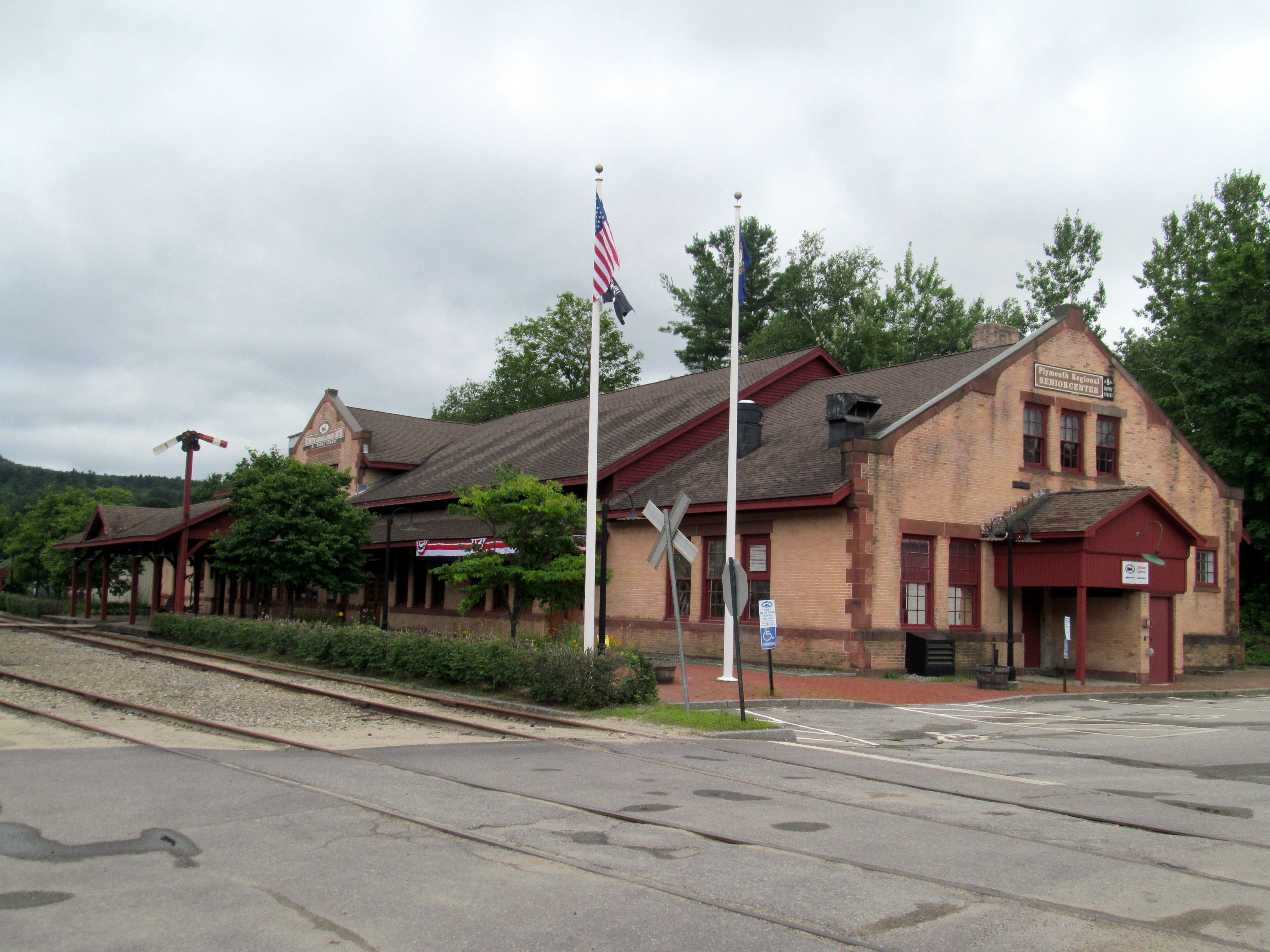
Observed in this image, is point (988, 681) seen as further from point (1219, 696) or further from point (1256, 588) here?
point (1256, 588)

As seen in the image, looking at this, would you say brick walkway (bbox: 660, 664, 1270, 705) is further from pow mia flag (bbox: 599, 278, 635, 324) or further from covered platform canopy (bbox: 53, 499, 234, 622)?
covered platform canopy (bbox: 53, 499, 234, 622)

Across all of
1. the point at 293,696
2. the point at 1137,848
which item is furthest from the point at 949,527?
Result: the point at 1137,848

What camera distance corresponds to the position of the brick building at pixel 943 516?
74.5 ft

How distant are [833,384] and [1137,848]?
23.8 meters

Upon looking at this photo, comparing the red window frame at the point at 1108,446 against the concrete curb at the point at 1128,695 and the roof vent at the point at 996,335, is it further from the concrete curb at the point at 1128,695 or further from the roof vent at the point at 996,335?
the concrete curb at the point at 1128,695

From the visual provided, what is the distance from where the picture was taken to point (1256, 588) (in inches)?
1439

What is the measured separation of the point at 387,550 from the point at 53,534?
40517mm

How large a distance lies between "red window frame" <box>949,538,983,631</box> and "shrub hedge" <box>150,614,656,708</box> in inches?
407

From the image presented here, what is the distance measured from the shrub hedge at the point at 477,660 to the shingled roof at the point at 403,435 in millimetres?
17268

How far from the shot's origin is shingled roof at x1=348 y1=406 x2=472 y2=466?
1678 inches

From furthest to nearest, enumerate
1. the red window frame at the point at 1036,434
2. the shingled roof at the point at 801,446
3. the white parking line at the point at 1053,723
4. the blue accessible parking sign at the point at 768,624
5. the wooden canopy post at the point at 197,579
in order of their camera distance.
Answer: the wooden canopy post at the point at 197,579, the red window frame at the point at 1036,434, the shingled roof at the point at 801,446, the white parking line at the point at 1053,723, the blue accessible parking sign at the point at 768,624

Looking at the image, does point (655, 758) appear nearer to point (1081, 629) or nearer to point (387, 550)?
point (1081, 629)

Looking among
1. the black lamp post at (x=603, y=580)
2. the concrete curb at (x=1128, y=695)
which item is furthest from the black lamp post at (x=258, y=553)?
the concrete curb at (x=1128, y=695)

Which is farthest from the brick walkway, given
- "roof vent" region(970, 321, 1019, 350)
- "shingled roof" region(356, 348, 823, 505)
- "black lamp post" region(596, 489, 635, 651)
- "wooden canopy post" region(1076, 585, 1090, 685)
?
"roof vent" region(970, 321, 1019, 350)
